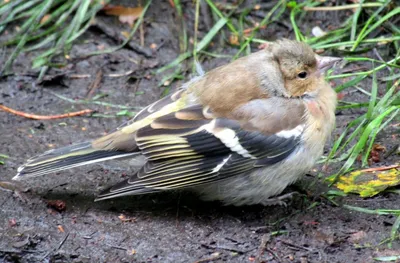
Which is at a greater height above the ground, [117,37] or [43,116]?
[117,37]

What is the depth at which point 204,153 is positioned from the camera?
15.0 feet

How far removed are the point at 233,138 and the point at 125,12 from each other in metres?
2.93

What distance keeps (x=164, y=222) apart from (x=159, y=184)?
0.86ft

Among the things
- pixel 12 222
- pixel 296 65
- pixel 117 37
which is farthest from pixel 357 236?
pixel 117 37

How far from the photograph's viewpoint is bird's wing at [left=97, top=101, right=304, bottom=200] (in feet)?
15.0

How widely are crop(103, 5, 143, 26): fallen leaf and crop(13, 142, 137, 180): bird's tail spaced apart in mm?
2587

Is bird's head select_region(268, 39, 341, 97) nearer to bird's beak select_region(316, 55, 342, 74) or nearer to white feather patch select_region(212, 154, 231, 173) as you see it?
bird's beak select_region(316, 55, 342, 74)

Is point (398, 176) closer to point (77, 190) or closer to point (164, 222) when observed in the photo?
point (164, 222)

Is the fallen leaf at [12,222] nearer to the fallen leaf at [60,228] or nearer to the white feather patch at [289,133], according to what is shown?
the fallen leaf at [60,228]

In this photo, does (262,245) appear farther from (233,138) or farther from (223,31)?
(223,31)

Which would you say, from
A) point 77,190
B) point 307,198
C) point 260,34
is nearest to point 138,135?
point 77,190

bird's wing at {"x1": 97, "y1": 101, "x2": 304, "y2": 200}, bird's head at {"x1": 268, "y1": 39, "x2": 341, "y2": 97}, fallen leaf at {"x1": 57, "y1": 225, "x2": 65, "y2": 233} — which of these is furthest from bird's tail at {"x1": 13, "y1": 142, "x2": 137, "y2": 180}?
bird's head at {"x1": 268, "y1": 39, "x2": 341, "y2": 97}

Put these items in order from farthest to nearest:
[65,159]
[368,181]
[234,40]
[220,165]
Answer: [234,40], [368,181], [65,159], [220,165]

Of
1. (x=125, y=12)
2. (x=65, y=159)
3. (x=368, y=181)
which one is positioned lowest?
(x=368, y=181)
